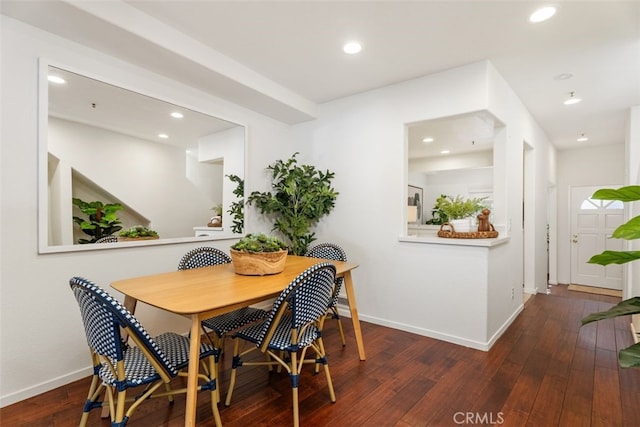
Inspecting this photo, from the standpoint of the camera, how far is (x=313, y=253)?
3211 mm

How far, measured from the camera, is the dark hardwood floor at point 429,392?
6.03 feet

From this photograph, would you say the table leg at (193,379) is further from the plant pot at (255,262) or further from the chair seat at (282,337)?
the plant pot at (255,262)

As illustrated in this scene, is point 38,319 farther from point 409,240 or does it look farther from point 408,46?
point 408,46

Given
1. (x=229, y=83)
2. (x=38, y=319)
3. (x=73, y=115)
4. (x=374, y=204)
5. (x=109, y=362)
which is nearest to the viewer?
(x=109, y=362)

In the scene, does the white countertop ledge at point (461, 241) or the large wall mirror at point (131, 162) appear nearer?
the large wall mirror at point (131, 162)

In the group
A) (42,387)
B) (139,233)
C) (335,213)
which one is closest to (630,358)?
(335,213)

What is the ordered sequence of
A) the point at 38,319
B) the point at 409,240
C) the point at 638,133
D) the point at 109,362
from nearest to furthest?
the point at 109,362
the point at 38,319
the point at 409,240
the point at 638,133

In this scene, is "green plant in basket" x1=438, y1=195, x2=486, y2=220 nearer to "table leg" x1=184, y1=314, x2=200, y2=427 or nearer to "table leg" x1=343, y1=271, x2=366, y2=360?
"table leg" x1=343, y1=271, x2=366, y2=360

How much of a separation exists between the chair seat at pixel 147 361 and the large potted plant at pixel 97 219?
1.12 meters

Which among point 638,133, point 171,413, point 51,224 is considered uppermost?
point 638,133

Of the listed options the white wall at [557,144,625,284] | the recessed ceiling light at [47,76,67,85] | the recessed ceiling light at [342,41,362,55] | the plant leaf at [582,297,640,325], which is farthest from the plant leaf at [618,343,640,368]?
the white wall at [557,144,625,284]

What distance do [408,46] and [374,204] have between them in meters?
1.58

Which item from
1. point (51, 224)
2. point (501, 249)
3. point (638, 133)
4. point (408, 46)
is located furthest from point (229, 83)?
point (638, 133)

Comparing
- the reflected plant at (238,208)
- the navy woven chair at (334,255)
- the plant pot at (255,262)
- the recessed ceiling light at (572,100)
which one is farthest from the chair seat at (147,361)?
the recessed ceiling light at (572,100)
